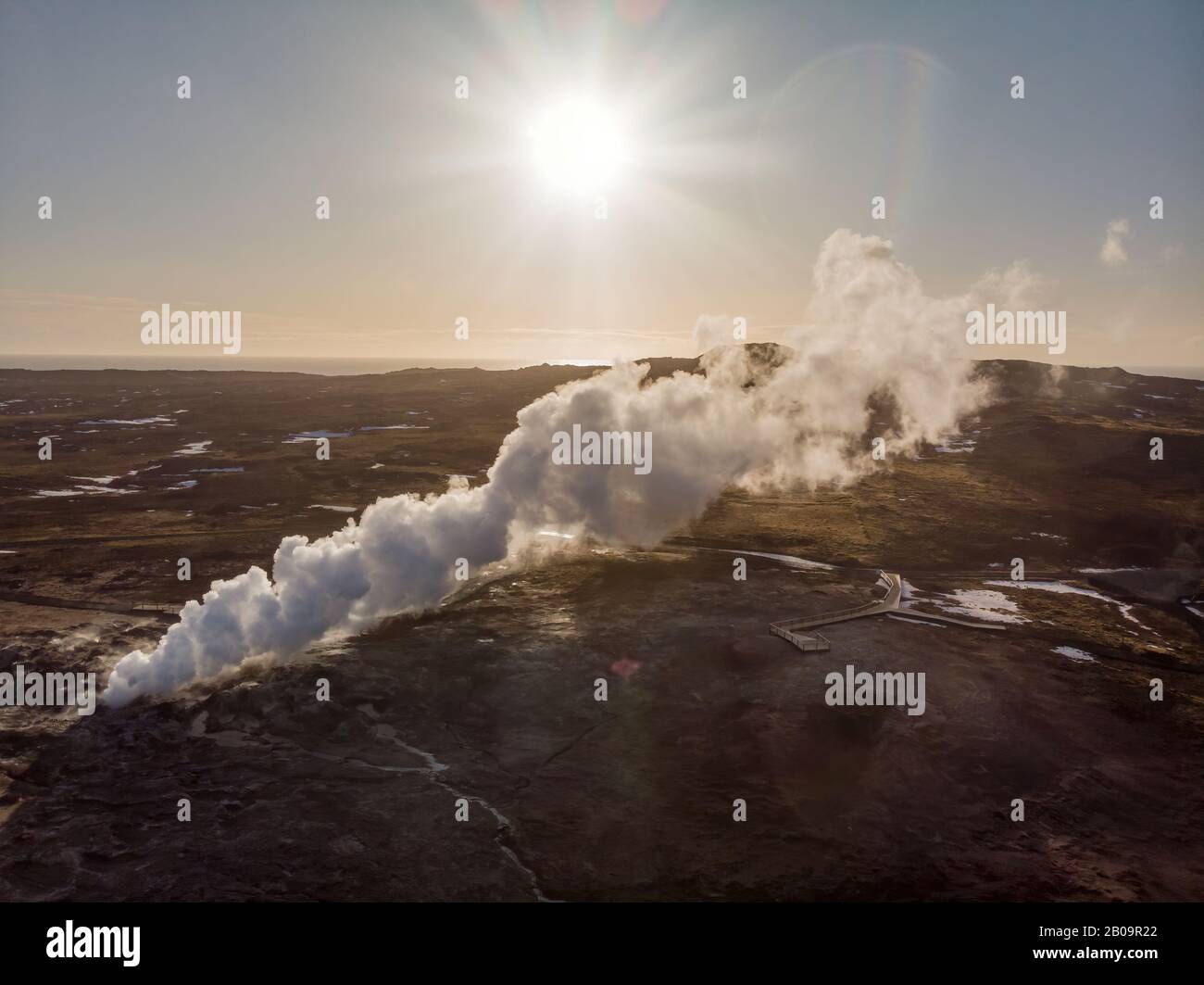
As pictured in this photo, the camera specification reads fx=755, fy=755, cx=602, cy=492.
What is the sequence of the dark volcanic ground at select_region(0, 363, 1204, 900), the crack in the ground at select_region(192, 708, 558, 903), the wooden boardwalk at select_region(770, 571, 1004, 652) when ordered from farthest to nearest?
the wooden boardwalk at select_region(770, 571, 1004, 652)
the crack in the ground at select_region(192, 708, 558, 903)
the dark volcanic ground at select_region(0, 363, 1204, 900)

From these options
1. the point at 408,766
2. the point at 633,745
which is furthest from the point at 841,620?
the point at 408,766

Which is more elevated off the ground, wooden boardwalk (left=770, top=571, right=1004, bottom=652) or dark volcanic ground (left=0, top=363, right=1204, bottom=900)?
wooden boardwalk (left=770, top=571, right=1004, bottom=652)

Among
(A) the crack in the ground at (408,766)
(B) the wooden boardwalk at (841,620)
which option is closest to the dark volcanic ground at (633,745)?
(A) the crack in the ground at (408,766)

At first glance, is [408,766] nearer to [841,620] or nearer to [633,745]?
[633,745]

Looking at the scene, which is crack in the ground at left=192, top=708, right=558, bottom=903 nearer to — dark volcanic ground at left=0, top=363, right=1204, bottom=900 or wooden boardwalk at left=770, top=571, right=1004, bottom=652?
dark volcanic ground at left=0, top=363, right=1204, bottom=900

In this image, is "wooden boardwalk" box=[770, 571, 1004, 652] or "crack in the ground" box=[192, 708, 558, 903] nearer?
"crack in the ground" box=[192, 708, 558, 903]

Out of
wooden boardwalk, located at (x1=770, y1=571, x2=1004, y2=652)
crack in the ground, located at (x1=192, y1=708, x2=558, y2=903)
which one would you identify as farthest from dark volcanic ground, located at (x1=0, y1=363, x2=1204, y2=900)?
wooden boardwalk, located at (x1=770, y1=571, x2=1004, y2=652)

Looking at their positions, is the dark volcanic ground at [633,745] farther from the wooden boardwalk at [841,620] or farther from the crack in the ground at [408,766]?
the wooden boardwalk at [841,620]

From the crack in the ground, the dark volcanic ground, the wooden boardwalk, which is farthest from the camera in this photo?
the wooden boardwalk
